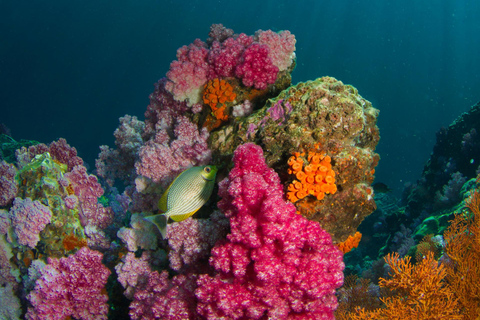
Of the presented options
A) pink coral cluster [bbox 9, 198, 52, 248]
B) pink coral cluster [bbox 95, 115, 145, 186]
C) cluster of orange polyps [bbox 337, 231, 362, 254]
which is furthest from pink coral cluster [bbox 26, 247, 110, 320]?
cluster of orange polyps [bbox 337, 231, 362, 254]

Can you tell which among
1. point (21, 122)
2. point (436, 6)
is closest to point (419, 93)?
point (436, 6)

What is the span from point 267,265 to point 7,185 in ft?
13.2

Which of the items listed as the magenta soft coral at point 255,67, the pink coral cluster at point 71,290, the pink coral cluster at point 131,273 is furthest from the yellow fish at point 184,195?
the magenta soft coral at point 255,67

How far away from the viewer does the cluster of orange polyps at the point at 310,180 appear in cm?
237

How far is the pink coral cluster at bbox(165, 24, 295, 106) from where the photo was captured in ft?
12.1

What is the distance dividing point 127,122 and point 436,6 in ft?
375

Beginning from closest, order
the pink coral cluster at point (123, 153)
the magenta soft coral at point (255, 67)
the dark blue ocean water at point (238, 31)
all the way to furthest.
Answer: the magenta soft coral at point (255, 67) → the pink coral cluster at point (123, 153) → the dark blue ocean water at point (238, 31)

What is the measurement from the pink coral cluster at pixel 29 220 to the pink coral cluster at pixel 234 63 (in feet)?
7.90

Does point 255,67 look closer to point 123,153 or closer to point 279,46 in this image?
point 279,46

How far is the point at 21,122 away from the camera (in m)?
60.4

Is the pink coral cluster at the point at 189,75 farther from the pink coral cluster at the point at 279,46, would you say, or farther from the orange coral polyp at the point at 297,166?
the orange coral polyp at the point at 297,166

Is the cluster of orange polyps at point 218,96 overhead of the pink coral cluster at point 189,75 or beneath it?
beneath

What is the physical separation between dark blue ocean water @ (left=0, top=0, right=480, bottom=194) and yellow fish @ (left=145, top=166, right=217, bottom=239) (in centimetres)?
5277

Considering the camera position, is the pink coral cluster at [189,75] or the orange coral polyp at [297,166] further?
the pink coral cluster at [189,75]
